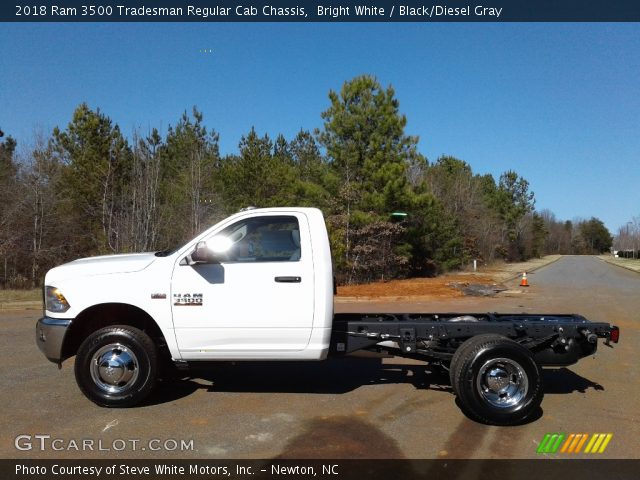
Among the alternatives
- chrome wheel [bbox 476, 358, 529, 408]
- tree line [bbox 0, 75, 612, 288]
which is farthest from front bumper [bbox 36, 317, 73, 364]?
tree line [bbox 0, 75, 612, 288]

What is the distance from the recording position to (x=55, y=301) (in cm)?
526

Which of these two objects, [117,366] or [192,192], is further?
[192,192]

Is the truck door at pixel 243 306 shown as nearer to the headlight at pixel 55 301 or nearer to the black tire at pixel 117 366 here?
the black tire at pixel 117 366

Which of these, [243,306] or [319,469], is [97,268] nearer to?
[243,306]

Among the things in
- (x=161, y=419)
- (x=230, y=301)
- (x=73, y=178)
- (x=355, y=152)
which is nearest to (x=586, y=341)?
(x=230, y=301)

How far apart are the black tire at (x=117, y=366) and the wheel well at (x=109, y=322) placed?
23 cm

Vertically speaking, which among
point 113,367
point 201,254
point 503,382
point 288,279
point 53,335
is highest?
point 201,254

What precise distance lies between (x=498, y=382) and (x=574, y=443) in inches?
32.3

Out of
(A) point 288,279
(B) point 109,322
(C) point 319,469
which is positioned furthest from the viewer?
(B) point 109,322

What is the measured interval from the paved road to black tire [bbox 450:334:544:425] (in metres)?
0.15

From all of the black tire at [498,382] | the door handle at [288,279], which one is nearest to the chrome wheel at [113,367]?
the door handle at [288,279]

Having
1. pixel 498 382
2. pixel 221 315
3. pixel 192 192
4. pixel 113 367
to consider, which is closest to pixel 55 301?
pixel 113 367

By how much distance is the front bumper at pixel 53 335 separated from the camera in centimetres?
519

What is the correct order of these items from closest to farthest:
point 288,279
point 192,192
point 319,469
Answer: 1. point 319,469
2. point 288,279
3. point 192,192
